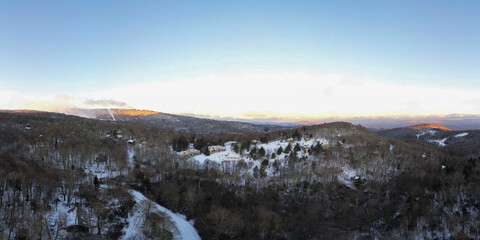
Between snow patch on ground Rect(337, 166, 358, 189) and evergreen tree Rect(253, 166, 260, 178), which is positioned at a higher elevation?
evergreen tree Rect(253, 166, 260, 178)

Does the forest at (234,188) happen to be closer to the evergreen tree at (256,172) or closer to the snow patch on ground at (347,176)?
the evergreen tree at (256,172)

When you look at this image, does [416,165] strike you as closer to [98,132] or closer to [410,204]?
[410,204]

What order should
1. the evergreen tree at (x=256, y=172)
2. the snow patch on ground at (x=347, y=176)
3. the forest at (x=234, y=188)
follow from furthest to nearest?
the evergreen tree at (x=256, y=172), the snow patch on ground at (x=347, y=176), the forest at (x=234, y=188)

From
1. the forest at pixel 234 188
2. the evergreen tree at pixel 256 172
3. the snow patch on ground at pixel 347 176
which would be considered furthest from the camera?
the evergreen tree at pixel 256 172

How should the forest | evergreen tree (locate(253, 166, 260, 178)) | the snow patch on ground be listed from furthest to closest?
evergreen tree (locate(253, 166, 260, 178))
the snow patch on ground
the forest

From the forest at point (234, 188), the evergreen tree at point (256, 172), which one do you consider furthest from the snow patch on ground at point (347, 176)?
the evergreen tree at point (256, 172)

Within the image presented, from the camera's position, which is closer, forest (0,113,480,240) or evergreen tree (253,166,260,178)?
forest (0,113,480,240)

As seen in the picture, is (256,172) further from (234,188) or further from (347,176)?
(347,176)

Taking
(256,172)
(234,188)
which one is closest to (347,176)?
(256,172)

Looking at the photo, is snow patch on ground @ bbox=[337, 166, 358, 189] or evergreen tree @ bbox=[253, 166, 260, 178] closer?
snow patch on ground @ bbox=[337, 166, 358, 189]

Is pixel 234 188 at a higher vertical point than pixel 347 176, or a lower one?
higher

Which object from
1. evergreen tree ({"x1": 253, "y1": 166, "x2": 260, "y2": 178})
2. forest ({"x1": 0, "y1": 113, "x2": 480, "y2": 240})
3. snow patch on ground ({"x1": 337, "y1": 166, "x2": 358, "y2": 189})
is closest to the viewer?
forest ({"x1": 0, "y1": 113, "x2": 480, "y2": 240})

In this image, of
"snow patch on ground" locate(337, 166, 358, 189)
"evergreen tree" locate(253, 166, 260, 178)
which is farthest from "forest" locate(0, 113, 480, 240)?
"snow patch on ground" locate(337, 166, 358, 189)

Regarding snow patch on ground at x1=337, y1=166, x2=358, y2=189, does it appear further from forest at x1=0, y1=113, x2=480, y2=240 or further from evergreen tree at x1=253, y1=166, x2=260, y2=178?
evergreen tree at x1=253, y1=166, x2=260, y2=178
